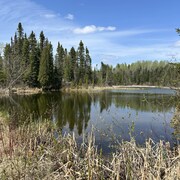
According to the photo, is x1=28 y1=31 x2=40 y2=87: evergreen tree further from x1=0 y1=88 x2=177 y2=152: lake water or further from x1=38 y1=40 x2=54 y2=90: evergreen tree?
x1=0 y1=88 x2=177 y2=152: lake water

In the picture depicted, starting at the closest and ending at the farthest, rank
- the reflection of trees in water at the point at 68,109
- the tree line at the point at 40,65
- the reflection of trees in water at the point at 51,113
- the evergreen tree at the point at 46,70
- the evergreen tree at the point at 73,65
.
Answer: the reflection of trees in water at the point at 68,109 < the reflection of trees in water at the point at 51,113 < the tree line at the point at 40,65 < the evergreen tree at the point at 46,70 < the evergreen tree at the point at 73,65

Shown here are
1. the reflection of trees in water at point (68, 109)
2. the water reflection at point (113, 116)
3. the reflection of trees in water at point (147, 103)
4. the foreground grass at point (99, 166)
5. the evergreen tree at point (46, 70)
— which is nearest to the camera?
the foreground grass at point (99, 166)

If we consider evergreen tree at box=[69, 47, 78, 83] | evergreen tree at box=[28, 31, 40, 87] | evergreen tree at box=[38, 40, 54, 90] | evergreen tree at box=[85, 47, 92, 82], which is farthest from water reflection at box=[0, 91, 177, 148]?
evergreen tree at box=[85, 47, 92, 82]


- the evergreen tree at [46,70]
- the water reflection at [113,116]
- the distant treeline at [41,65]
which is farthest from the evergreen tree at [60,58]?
the water reflection at [113,116]

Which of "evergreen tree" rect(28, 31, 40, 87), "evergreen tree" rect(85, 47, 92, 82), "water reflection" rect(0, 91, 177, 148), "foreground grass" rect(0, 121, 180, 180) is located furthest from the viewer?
"evergreen tree" rect(85, 47, 92, 82)

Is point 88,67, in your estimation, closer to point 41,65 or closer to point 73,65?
point 73,65

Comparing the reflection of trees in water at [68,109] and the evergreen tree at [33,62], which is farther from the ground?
the evergreen tree at [33,62]

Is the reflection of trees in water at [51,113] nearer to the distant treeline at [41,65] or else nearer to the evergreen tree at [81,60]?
Result: the distant treeline at [41,65]

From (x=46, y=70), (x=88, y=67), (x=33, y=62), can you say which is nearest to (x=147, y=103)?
(x=46, y=70)

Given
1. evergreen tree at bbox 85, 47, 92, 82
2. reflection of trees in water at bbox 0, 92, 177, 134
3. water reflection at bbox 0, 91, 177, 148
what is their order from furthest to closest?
evergreen tree at bbox 85, 47, 92, 82 → reflection of trees in water at bbox 0, 92, 177, 134 → water reflection at bbox 0, 91, 177, 148

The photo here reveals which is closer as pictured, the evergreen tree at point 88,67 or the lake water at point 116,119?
the lake water at point 116,119

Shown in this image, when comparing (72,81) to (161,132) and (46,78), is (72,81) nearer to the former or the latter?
(46,78)

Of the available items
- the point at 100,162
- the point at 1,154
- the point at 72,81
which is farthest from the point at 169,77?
the point at 72,81

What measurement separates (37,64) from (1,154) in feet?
199
